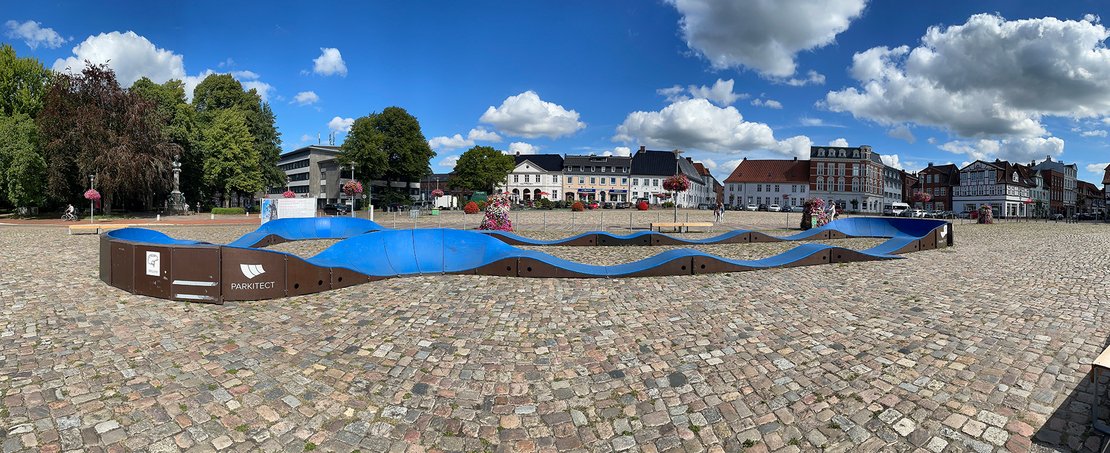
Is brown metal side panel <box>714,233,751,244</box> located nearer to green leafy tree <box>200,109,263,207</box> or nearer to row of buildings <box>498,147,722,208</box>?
green leafy tree <box>200,109,263,207</box>

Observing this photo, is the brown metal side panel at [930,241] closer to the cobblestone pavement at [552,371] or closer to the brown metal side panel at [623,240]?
the cobblestone pavement at [552,371]

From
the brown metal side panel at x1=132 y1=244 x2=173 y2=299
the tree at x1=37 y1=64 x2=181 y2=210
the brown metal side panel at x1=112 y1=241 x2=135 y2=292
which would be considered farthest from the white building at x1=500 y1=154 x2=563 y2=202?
the brown metal side panel at x1=132 y1=244 x2=173 y2=299

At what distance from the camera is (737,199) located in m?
97.0

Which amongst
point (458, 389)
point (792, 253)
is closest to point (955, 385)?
point (458, 389)

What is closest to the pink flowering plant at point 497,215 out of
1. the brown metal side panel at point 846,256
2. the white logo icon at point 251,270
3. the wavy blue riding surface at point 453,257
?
the wavy blue riding surface at point 453,257

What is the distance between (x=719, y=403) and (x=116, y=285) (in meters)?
10.6

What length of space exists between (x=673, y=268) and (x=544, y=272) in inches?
107

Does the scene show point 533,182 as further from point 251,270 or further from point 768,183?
point 251,270

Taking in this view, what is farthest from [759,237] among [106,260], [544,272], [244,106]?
[244,106]

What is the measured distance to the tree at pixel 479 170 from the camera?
80.6 m

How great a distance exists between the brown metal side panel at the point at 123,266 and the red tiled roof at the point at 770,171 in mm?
97269

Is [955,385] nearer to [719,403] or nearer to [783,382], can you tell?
[783,382]

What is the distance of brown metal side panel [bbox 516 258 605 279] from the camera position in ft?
33.1

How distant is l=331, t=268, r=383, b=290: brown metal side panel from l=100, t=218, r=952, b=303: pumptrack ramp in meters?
0.02
